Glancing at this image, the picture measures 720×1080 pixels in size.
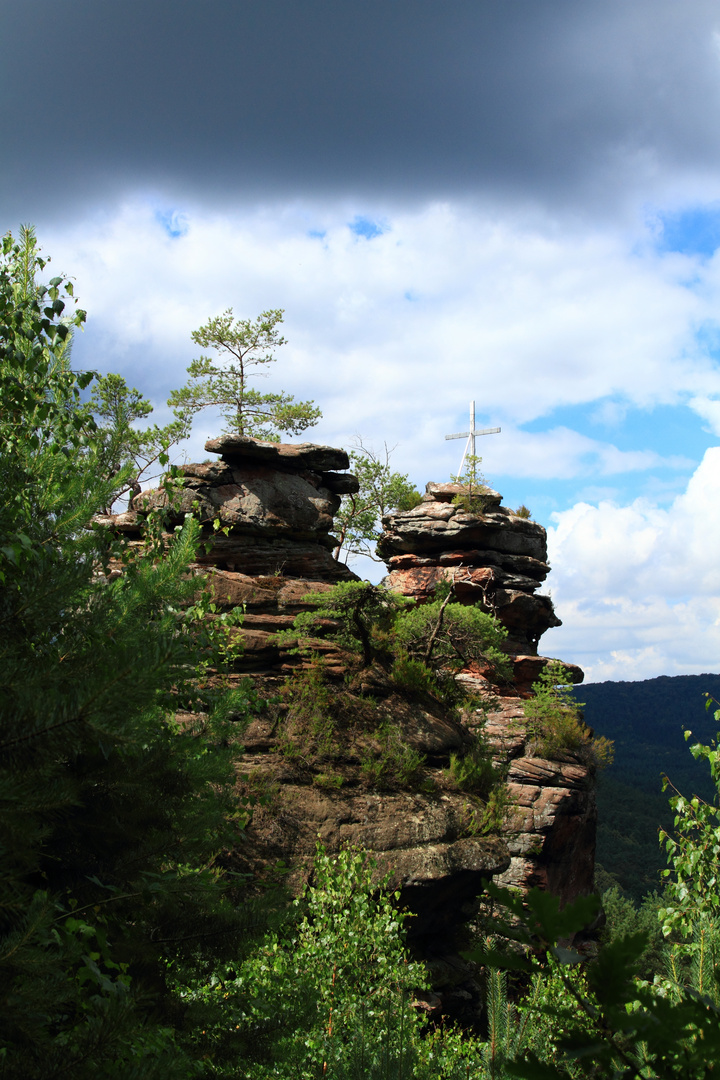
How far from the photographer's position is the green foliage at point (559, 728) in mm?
16375

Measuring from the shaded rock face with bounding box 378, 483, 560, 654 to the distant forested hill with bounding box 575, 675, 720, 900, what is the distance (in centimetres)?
444

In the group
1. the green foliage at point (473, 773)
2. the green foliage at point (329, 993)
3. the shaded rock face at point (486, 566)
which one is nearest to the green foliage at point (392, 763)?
the green foliage at point (473, 773)

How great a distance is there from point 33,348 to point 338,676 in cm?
805

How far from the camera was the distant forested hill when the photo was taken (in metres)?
45.5

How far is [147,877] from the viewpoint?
3.14 meters

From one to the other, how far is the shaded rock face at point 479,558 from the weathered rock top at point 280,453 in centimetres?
727

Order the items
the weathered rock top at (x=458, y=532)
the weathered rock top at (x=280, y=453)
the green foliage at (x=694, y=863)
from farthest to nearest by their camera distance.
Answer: the weathered rock top at (x=458, y=532) < the weathered rock top at (x=280, y=453) < the green foliage at (x=694, y=863)

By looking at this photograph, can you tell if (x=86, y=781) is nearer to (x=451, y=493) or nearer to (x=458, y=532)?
(x=458, y=532)

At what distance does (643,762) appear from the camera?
77188 mm

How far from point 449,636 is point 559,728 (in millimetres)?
4709

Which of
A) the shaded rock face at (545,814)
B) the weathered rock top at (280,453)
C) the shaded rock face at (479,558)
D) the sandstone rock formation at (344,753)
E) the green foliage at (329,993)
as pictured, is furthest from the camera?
the shaded rock face at (479,558)

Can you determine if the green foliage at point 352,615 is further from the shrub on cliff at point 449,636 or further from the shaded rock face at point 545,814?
the shaded rock face at point 545,814

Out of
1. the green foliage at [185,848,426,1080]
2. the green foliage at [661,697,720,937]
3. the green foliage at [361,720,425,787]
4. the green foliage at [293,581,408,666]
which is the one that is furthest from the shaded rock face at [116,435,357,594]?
the green foliage at [661,697,720,937]

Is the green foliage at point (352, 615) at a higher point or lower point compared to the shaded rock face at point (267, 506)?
lower
